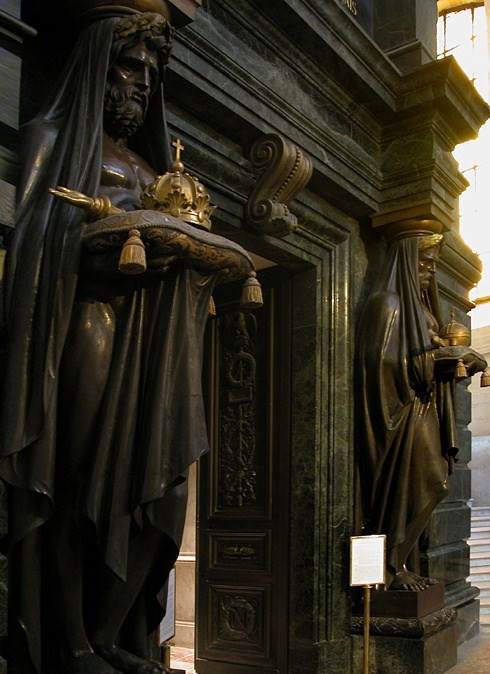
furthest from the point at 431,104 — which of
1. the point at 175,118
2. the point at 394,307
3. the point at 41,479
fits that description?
the point at 41,479

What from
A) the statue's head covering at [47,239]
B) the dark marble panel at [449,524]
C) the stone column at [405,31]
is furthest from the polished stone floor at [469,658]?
the stone column at [405,31]

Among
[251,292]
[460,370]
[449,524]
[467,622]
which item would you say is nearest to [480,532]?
[467,622]

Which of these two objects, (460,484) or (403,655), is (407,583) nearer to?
(403,655)

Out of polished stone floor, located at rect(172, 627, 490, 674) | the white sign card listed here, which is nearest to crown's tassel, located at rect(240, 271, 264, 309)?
the white sign card

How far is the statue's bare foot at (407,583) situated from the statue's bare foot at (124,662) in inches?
105

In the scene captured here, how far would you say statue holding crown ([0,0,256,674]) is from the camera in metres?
2.28

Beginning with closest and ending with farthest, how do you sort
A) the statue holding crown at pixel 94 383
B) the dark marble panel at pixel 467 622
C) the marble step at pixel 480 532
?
the statue holding crown at pixel 94 383, the dark marble panel at pixel 467 622, the marble step at pixel 480 532

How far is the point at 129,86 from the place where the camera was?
8.83 ft

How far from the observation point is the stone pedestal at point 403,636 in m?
4.62

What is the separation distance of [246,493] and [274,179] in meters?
2.01

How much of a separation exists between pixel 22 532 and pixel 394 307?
3242 mm

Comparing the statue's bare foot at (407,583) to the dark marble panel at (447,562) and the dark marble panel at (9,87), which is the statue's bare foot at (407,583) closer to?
the dark marble panel at (447,562)

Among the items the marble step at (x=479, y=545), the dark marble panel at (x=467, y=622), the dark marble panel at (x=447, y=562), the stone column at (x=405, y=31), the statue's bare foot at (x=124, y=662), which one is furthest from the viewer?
the marble step at (x=479, y=545)

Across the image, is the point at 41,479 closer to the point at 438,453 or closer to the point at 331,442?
the point at 331,442
